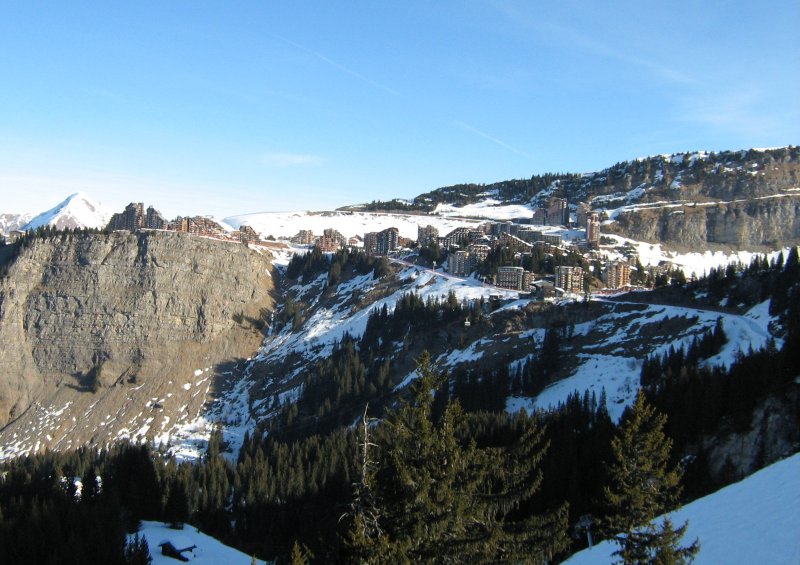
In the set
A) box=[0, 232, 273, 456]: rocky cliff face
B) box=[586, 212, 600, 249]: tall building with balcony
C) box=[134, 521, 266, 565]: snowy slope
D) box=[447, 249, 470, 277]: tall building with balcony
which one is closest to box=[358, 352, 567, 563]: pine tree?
box=[134, 521, 266, 565]: snowy slope

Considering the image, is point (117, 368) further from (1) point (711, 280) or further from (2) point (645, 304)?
(1) point (711, 280)

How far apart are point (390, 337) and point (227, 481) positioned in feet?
146

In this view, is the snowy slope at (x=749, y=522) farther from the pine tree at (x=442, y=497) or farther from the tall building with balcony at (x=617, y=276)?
the tall building with balcony at (x=617, y=276)

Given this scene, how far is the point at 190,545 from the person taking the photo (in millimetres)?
51969

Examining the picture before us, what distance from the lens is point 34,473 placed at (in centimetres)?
8225

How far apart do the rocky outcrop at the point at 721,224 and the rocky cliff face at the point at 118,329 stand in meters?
94.3

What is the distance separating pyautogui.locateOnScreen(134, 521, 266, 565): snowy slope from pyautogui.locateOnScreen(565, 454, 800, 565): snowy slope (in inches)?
1111

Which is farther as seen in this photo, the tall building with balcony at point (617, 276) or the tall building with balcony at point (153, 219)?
the tall building with balcony at point (153, 219)

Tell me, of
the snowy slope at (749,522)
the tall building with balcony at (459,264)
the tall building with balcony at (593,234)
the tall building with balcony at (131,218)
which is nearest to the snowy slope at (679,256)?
the tall building with balcony at (593,234)

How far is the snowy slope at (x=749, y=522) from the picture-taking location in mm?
22953

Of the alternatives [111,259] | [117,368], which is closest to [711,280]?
[117,368]

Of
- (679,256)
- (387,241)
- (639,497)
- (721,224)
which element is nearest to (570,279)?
(679,256)

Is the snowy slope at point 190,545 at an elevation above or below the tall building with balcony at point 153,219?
below

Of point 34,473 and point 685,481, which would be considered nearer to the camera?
point 685,481
